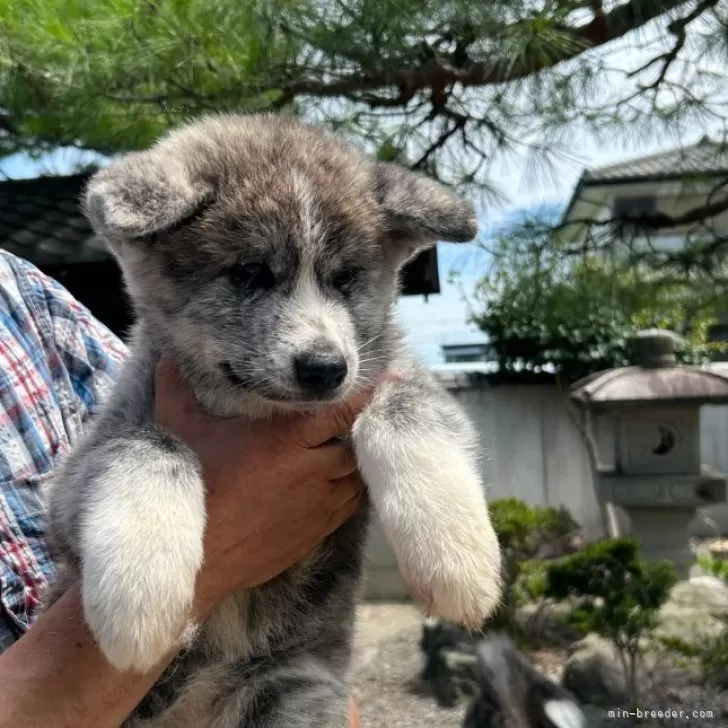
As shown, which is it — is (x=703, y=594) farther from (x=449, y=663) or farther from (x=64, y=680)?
(x=64, y=680)

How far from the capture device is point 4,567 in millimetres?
2189

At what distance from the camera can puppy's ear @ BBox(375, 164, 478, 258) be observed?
208 centimetres

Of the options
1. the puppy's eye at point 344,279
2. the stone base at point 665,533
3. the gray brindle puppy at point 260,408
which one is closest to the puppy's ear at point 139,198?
the gray brindle puppy at point 260,408

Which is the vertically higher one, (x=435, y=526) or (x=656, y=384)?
(x=435, y=526)

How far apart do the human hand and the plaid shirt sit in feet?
1.51

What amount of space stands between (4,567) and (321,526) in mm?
882

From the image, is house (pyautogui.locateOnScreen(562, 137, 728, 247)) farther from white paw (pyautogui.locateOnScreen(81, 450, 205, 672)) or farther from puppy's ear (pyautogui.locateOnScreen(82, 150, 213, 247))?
white paw (pyautogui.locateOnScreen(81, 450, 205, 672))

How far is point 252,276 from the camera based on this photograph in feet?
6.61

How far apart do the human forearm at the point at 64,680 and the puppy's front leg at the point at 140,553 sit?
0.47ft

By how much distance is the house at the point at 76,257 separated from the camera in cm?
571

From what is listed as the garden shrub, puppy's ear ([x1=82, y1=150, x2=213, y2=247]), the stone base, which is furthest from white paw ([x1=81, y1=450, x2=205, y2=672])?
the stone base

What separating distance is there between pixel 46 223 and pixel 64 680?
16.8 feet

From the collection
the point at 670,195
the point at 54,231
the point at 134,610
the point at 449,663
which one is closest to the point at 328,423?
the point at 134,610

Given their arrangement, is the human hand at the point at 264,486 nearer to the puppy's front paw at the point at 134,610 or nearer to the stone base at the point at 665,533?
the puppy's front paw at the point at 134,610
